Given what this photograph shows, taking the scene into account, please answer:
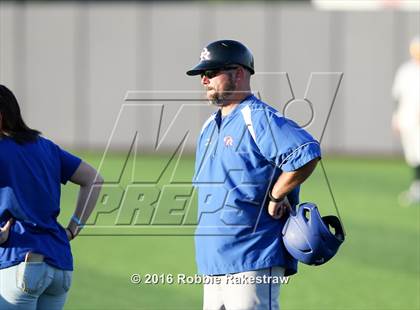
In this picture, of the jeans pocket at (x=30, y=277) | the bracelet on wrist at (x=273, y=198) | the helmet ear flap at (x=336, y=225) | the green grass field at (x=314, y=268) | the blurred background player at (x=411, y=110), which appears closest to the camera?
the jeans pocket at (x=30, y=277)

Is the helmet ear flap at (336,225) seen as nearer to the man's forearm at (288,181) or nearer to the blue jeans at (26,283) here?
the man's forearm at (288,181)

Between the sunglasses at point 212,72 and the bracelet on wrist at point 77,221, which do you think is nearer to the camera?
the sunglasses at point 212,72

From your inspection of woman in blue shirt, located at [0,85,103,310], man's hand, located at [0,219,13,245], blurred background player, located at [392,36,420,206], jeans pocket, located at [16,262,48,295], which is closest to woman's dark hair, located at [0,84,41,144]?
woman in blue shirt, located at [0,85,103,310]

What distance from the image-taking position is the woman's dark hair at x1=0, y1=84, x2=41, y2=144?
538cm

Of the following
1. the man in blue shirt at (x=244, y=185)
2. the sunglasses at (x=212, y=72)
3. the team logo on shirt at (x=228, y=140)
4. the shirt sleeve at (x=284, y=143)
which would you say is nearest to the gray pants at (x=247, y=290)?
the man in blue shirt at (x=244, y=185)

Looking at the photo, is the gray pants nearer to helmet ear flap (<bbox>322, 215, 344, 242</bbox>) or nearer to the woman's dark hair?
helmet ear flap (<bbox>322, 215, 344, 242</bbox>)

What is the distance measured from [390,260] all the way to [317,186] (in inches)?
279

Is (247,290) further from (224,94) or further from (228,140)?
(224,94)

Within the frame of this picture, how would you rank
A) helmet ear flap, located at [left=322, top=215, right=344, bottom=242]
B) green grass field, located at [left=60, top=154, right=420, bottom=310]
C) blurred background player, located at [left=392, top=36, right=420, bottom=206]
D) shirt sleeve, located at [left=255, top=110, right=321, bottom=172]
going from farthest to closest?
blurred background player, located at [left=392, top=36, right=420, bottom=206], green grass field, located at [left=60, top=154, right=420, bottom=310], helmet ear flap, located at [left=322, top=215, right=344, bottom=242], shirt sleeve, located at [left=255, top=110, right=321, bottom=172]

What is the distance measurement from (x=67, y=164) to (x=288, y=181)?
1201 mm

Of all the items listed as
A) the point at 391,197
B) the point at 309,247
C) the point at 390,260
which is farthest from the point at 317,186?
the point at 309,247

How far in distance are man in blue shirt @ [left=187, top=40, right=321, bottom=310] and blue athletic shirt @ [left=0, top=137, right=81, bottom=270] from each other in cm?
84

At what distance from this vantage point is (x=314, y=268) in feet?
35.4

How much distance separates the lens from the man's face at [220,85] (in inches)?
224
